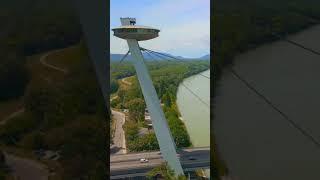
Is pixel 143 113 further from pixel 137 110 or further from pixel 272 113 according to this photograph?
pixel 272 113

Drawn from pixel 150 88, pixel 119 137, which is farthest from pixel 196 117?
pixel 150 88

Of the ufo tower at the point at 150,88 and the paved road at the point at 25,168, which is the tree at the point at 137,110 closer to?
the ufo tower at the point at 150,88

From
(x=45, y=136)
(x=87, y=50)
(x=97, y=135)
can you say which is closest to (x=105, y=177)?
(x=97, y=135)

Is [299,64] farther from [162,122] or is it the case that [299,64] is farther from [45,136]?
[162,122]

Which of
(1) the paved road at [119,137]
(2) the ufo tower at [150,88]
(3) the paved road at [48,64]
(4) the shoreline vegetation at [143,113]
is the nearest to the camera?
(3) the paved road at [48,64]

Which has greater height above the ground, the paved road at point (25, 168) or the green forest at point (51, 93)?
the green forest at point (51, 93)

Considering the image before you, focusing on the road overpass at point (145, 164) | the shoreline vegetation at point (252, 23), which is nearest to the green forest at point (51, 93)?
the shoreline vegetation at point (252, 23)
